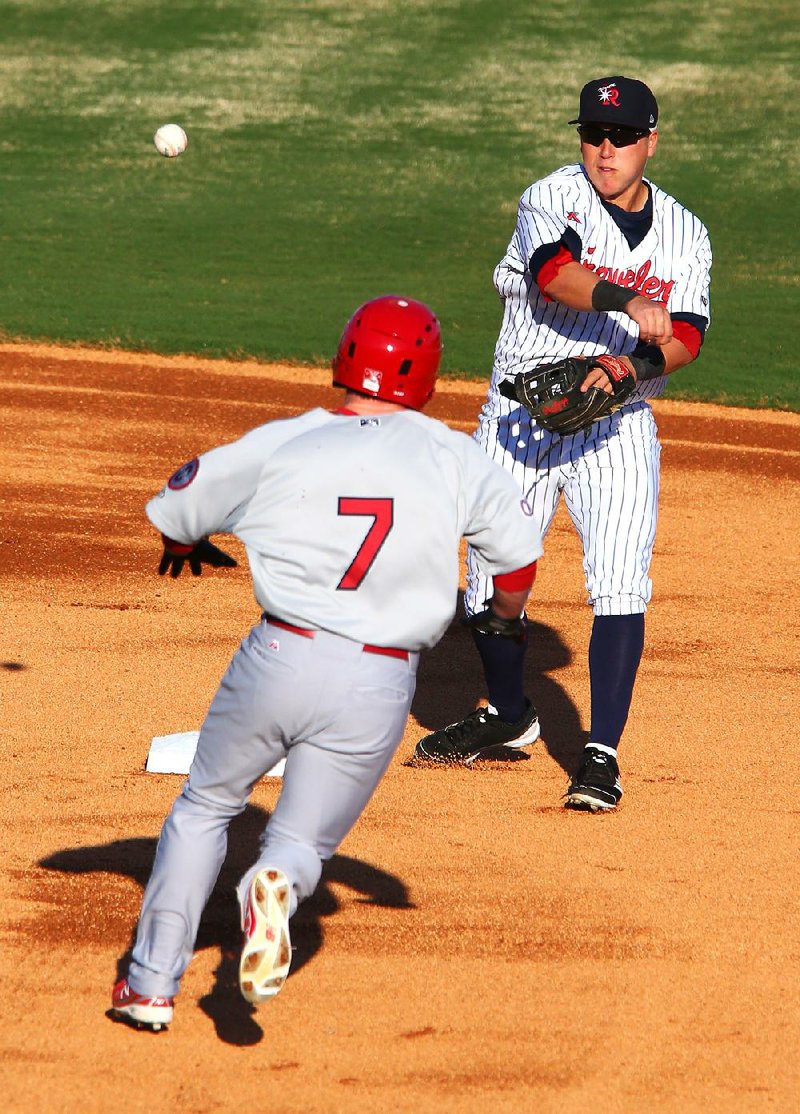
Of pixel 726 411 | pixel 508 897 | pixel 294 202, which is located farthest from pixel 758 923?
pixel 294 202

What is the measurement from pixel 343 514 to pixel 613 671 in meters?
2.29

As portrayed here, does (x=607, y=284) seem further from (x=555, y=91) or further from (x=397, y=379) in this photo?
(x=555, y=91)

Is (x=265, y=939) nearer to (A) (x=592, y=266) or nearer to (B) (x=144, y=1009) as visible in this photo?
(B) (x=144, y=1009)

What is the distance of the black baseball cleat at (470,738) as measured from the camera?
623 cm

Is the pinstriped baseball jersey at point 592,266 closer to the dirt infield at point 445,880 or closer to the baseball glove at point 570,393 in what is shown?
the baseball glove at point 570,393

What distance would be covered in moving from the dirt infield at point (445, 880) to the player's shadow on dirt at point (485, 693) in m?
0.02

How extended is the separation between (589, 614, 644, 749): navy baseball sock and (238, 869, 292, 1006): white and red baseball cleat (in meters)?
2.38

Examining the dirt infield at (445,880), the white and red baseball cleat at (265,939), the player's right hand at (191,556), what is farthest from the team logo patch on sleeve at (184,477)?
the dirt infield at (445,880)

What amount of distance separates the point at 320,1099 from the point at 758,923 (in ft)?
5.66

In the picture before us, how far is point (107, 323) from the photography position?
1487 centimetres

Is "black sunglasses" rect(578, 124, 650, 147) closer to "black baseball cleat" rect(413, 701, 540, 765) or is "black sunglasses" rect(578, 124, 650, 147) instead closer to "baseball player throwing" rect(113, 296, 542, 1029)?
"baseball player throwing" rect(113, 296, 542, 1029)

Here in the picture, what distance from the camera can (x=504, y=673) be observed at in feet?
20.4

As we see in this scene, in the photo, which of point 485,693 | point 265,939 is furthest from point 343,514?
point 485,693

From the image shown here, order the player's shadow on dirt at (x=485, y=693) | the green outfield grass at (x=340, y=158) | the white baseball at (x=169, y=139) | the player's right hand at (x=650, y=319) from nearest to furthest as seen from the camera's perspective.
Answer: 1. the player's right hand at (x=650, y=319)
2. the player's shadow on dirt at (x=485, y=693)
3. the green outfield grass at (x=340, y=158)
4. the white baseball at (x=169, y=139)
